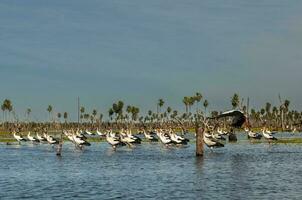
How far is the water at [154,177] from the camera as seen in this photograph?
30.1 metres

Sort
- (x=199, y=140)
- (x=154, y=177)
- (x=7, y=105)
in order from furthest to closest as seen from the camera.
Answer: (x=7, y=105) → (x=199, y=140) → (x=154, y=177)

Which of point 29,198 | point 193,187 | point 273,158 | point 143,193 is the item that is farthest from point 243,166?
point 29,198

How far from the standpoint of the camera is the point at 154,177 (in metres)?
37.9

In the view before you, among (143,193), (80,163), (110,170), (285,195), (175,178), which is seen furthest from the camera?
(80,163)

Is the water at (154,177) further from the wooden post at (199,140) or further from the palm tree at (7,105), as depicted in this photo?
the palm tree at (7,105)

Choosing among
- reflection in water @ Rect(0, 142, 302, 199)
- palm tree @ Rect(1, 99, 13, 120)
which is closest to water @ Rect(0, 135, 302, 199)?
reflection in water @ Rect(0, 142, 302, 199)

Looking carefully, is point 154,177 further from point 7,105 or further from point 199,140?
point 7,105

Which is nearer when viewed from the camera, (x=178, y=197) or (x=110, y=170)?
(x=178, y=197)

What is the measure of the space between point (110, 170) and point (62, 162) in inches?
354

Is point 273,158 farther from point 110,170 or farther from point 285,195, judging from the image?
point 285,195

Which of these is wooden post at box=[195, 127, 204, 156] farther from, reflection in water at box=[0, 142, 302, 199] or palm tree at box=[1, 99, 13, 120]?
palm tree at box=[1, 99, 13, 120]

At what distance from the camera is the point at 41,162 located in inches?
2044

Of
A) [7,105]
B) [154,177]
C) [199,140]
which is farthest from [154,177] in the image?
[7,105]

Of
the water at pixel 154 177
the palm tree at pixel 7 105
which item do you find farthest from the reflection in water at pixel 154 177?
the palm tree at pixel 7 105
